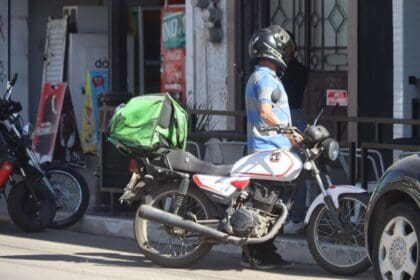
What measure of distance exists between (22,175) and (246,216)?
3374 millimetres

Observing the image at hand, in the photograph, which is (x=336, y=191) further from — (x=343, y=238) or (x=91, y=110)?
(x=91, y=110)

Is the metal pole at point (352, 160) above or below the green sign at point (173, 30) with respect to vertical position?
below

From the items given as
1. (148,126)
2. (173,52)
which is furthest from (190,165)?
(173,52)

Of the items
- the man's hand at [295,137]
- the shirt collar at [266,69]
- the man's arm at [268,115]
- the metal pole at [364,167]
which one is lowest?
the metal pole at [364,167]

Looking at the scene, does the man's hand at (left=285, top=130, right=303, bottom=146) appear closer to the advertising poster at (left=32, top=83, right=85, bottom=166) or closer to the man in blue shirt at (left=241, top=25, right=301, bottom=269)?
the man in blue shirt at (left=241, top=25, right=301, bottom=269)

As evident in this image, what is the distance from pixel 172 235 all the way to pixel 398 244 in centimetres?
232

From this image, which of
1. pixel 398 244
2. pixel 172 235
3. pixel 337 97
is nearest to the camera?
pixel 398 244

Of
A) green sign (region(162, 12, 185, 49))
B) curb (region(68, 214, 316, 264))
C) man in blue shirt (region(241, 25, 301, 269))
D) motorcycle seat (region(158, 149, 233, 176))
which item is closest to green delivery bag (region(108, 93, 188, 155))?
motorcycle seat (region(158, 149, 233, 176))

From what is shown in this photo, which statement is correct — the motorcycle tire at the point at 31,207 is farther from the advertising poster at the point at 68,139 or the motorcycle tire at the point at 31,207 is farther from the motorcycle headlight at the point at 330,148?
the advertising poster at the point at 68,139

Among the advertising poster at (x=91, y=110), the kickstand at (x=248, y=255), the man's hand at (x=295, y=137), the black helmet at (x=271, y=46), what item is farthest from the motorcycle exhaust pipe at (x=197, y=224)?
the advertising poster at (x=91, y=110)

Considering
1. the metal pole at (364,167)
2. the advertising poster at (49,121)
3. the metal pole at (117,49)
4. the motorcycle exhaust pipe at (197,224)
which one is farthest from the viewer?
the advertising poster at (49,121)

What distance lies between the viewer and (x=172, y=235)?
921cm

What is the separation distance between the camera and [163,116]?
9.19 meters

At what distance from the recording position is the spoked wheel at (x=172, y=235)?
9.12 m
